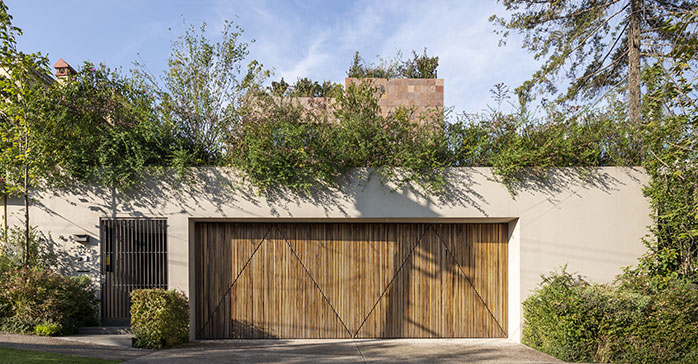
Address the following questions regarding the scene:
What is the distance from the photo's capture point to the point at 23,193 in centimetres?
745

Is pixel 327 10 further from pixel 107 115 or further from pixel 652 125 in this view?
pixel 652 125

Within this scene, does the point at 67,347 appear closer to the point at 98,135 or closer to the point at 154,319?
the point at 154,319

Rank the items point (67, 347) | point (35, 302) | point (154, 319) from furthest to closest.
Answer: point (35, 302), point (154, 319), point (67, 347)

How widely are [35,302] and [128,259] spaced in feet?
4.66

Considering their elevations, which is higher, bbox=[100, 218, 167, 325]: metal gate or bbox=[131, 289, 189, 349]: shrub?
bbox=[100, 218, 167, 325]: metal gate

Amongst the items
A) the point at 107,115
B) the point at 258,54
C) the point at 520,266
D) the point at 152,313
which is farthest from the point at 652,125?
the point at 107,115

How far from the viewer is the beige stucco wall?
24.2ft

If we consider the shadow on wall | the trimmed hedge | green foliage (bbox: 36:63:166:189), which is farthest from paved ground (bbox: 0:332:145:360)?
the trimmed hedge

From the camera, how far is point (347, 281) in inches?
308

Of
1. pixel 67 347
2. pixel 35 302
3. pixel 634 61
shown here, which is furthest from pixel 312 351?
pixel 634 61

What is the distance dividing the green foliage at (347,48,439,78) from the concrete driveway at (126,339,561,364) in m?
5.33

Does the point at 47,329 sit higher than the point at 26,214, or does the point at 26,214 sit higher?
the point at 26,214

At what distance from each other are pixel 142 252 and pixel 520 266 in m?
6.55

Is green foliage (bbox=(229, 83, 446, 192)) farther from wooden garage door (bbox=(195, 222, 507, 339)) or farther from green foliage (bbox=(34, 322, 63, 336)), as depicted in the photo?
green foliage (bbox=(34, 322, 63, 336))
